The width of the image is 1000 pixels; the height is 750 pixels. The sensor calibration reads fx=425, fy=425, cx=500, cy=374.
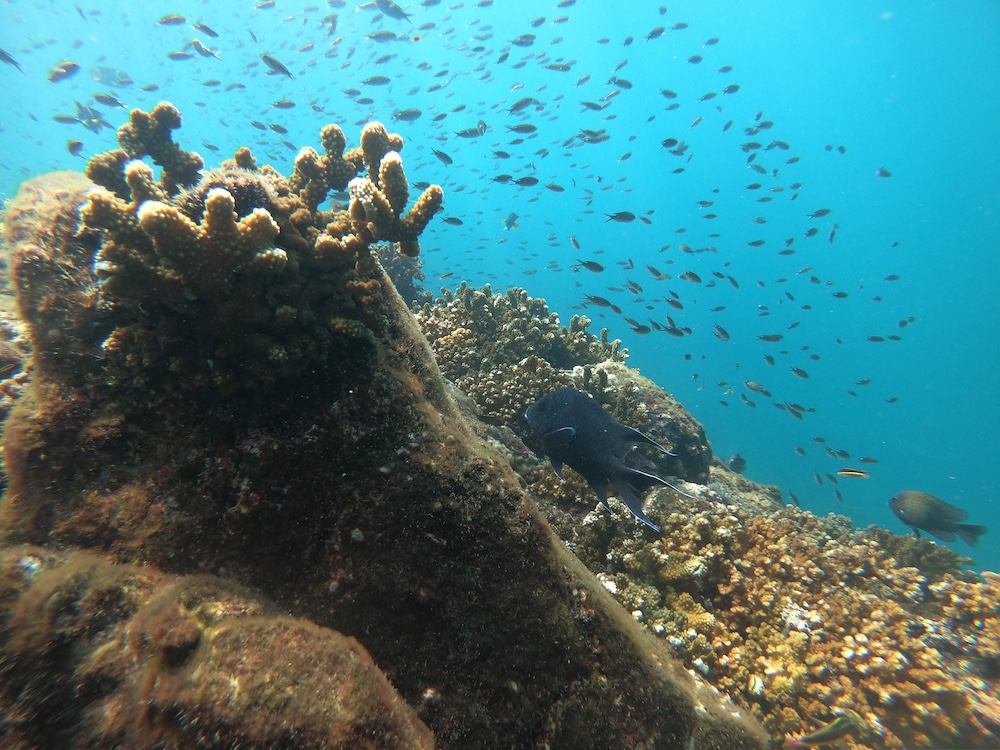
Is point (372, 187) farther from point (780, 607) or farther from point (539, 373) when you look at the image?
point (780, 607)

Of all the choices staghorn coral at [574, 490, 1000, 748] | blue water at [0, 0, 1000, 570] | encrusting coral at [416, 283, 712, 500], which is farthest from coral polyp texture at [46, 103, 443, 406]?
blue water at [0, 0, 1000, 570]

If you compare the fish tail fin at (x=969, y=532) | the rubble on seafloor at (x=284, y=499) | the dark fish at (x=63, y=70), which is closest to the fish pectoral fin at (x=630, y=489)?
the rubble on seafloor at (x=284, y=499)

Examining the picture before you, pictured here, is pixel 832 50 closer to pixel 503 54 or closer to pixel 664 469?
pixel 503 54

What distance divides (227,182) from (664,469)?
6.43m

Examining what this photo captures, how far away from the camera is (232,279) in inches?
97.3

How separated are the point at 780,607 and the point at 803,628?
0.25 meters

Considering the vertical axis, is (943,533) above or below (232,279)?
above

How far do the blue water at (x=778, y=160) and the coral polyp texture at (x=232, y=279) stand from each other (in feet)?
220

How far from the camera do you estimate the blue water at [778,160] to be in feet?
239

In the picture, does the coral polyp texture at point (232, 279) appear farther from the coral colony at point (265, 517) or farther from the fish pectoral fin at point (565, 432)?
the fish pectoral fin at point (565, 432)

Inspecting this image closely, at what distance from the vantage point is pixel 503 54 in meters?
19.4

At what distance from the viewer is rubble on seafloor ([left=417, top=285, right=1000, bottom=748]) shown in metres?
3.98

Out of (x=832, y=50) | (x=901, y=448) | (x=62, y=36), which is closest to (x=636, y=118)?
(x=832, y=50)

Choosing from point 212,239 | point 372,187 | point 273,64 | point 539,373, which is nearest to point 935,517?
point 539,373
